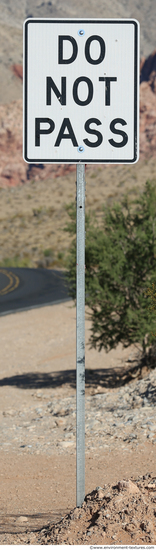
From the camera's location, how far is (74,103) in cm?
359

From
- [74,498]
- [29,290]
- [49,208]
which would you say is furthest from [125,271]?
[49,208]

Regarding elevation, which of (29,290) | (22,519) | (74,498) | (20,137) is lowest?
(74,498)

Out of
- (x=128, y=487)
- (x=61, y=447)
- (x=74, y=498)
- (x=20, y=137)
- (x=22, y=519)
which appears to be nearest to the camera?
(x=128, y=487)

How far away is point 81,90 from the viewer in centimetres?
359

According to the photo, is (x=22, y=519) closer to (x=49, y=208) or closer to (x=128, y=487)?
(x=128, y=487)

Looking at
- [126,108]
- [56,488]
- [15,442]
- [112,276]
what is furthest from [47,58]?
[112,276]

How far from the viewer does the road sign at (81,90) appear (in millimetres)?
3588

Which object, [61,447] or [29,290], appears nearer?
[61,447]

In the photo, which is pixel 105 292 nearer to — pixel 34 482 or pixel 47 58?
pixel 34 482

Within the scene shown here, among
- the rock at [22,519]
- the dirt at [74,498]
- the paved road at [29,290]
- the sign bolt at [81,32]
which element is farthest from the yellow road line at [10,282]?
the sign bolt at [81,32]

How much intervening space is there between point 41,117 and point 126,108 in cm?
51

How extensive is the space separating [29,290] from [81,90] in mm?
25920

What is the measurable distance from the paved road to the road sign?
17.9 metres

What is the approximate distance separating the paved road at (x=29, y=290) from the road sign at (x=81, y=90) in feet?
58.8
